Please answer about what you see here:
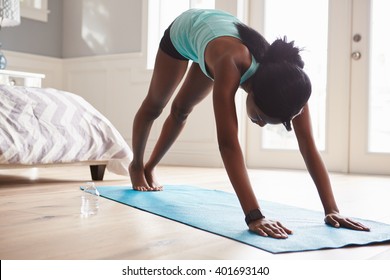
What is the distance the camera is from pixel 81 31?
220 inches

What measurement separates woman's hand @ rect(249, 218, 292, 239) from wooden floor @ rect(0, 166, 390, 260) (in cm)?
10

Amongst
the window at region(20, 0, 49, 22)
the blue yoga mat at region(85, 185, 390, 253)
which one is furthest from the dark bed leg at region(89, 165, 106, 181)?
the window at region(20, 0, 49, 22)

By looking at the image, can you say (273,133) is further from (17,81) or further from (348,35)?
(17,81)

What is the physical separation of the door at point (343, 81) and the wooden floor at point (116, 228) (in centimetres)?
117

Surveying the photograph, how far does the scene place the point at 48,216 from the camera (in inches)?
71.1

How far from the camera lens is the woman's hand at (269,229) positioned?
147 centimetres

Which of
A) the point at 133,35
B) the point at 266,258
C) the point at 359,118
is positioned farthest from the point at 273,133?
the point at 266,258

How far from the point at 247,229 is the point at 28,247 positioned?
2.21 feet

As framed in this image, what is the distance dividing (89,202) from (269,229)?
0.93 metres

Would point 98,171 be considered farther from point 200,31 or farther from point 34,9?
point 34,9

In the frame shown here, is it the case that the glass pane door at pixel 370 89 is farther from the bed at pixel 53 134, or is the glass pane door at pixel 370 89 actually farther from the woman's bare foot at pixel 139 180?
the woman's bare foot at pixel 139 180

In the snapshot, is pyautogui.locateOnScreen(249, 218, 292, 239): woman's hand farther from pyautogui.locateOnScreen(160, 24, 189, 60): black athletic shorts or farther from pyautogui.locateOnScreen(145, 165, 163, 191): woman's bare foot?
pyautogui.locateOnScreen(145, 165, 163, 191): woman's bare foot

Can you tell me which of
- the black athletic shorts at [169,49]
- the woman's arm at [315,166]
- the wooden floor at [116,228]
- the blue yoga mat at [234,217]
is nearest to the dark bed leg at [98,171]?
the wooden floor at [116,228]

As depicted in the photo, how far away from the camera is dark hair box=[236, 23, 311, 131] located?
1480mm
